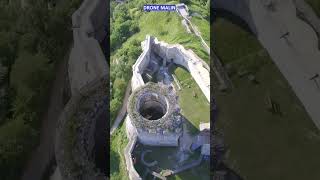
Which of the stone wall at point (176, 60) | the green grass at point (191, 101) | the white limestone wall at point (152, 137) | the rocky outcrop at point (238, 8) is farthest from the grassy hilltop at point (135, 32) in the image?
the rocky outcrop at point (238, 8)

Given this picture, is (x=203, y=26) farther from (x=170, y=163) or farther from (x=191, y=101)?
(x=170, y=163)

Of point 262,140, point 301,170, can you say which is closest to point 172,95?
point 262,140

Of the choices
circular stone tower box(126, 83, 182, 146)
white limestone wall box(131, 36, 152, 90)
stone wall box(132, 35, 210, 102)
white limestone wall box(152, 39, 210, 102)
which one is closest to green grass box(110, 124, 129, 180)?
circular stone tower box(126, 83, 182, 146)

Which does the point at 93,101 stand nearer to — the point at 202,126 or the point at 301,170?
the point at 202,126

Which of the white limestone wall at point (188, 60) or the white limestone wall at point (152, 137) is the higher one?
the white limestone wall at point (188, 60)

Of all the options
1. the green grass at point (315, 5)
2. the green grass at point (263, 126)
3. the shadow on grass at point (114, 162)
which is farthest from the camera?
the green grass at point (315, 5)

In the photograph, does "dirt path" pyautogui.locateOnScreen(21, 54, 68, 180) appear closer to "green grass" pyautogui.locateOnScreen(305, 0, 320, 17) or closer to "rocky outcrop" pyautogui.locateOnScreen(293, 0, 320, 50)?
"rocky outcrop" pyautogui.locateOnScreen(293, 0, 320, 50)

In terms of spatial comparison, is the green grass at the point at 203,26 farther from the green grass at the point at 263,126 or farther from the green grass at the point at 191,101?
the green grass at the point at 191,101
